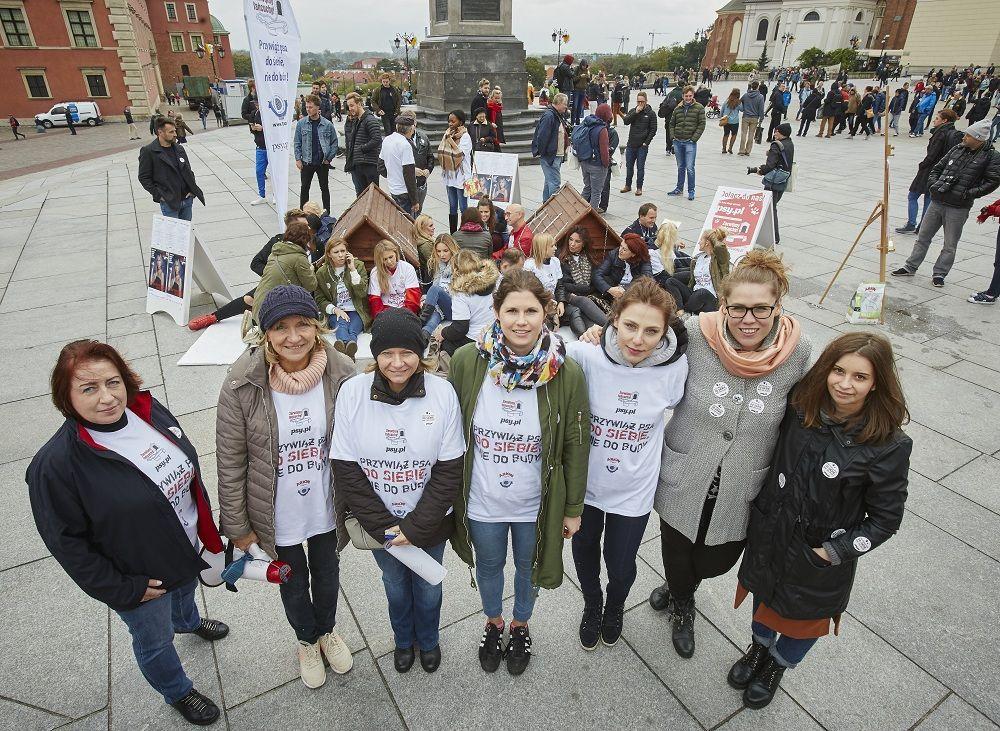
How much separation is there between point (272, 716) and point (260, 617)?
63 centimetres

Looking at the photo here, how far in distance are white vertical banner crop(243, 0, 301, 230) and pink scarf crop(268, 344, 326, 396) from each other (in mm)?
4991

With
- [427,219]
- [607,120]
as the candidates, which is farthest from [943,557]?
[607,120]

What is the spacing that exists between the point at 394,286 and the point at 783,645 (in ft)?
16.1

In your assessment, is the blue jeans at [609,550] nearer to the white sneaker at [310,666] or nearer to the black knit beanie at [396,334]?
the black knit beanie at [396,334]

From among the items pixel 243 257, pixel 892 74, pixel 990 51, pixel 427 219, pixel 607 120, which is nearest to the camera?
pixel 427 219

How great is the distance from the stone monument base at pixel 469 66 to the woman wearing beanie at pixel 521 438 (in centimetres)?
1549

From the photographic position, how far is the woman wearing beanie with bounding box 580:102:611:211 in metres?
10.3

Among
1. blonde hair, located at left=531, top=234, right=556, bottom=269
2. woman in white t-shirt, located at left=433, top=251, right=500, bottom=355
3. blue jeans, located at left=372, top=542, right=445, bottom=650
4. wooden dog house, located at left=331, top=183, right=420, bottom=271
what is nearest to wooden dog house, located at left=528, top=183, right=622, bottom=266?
blonde hair, located at left=531, top=234, right=556, bottom=269

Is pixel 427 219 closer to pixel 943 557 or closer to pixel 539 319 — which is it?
pixel 539 319

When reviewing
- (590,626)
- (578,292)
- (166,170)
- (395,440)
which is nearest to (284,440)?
(395,440)

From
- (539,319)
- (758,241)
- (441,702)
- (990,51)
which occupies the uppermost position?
(990,51)

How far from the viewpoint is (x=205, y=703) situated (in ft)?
8.96

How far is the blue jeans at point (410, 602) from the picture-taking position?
107 inches

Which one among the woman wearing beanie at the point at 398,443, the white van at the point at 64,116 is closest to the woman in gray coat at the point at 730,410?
the woman wearing beanie at the point at 398,443
